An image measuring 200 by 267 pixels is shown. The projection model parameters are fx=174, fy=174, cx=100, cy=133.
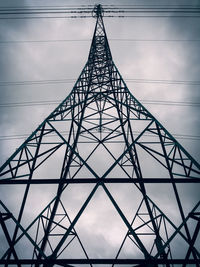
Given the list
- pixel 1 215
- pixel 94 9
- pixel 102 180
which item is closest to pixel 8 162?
pixel 1 215

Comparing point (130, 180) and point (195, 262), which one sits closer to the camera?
point (195, 262)

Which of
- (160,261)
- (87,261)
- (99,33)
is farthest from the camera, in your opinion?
(99,33)

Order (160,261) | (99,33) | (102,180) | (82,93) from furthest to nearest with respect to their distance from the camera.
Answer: (99,33) < (82,93) < (102,180) < (160,261)

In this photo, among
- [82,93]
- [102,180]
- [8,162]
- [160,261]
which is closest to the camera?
[160,261]

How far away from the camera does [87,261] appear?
13.3 ft

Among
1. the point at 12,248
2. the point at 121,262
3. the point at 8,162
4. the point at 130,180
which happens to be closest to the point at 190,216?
the point at 130,180

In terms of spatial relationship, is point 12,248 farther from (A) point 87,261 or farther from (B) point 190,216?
(B) point 190,216

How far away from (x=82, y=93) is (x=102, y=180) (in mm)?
→ 5702

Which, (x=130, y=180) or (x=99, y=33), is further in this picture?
(x=99, y=33)

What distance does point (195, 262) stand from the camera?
3.92 metres

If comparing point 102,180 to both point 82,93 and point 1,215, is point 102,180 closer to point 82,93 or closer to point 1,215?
point 1,215

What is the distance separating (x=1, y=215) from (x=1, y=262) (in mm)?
1081

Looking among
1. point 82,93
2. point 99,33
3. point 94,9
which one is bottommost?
point 82,93

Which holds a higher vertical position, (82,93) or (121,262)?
(82,93)
